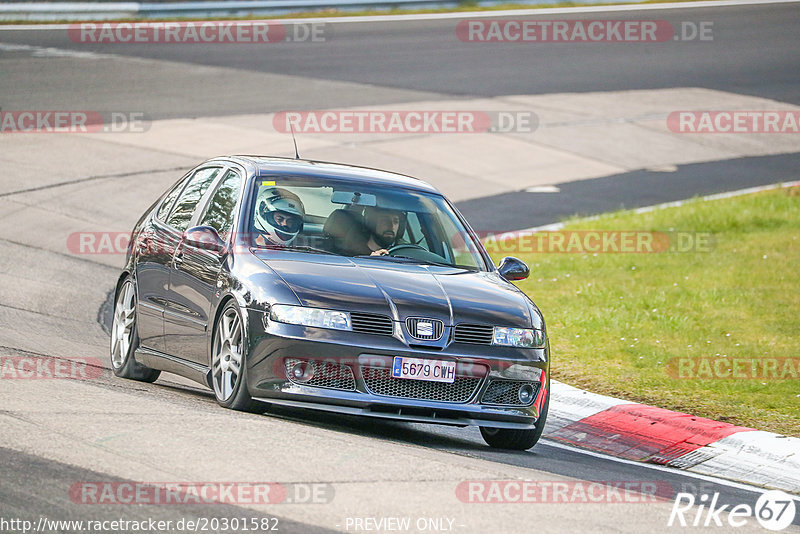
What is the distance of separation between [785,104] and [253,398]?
885 inches

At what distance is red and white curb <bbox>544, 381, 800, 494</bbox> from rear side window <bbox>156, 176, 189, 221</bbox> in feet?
10.3

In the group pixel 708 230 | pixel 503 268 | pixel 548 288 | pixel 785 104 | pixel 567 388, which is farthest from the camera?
pixel 785 104

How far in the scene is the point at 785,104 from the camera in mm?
27938

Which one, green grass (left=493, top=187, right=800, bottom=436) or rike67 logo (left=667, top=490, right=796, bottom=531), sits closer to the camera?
rike67 logo (left=667, top=490, right=796, bottom=531)

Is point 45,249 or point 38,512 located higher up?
point 38,512

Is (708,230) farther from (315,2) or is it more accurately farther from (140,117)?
(315,2)

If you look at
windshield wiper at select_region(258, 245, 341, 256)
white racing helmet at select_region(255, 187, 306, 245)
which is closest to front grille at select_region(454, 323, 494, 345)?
windshield wiper at select_region(258, 245, 341, 256)

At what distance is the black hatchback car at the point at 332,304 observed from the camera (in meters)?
7.61

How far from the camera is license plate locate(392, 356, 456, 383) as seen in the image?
7.62m

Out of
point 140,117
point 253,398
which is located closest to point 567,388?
point 253,398
